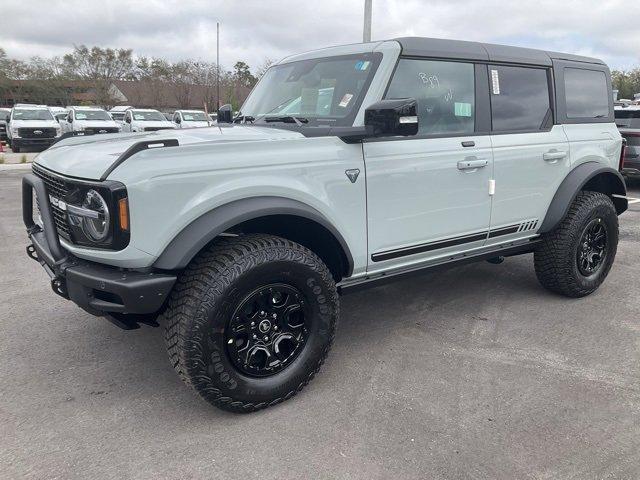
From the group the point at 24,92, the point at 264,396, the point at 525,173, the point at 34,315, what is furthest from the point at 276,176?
the point at 24,92

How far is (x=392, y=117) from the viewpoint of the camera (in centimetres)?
270

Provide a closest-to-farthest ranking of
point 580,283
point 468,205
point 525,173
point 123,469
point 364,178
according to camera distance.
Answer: point 123,469, point 364,178, point 468,205, point 525,173, point 580,283

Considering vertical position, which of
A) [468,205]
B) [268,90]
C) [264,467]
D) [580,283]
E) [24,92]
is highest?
[24,92]

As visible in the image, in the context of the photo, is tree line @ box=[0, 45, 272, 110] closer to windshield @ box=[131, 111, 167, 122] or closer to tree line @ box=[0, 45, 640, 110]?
tree line @ box=[0, 45, 640, 110]

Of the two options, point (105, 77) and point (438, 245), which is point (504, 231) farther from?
point (105, 77)

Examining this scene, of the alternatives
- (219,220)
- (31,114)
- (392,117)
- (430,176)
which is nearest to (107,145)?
(219,220)

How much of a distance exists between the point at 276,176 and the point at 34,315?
8.30 feet

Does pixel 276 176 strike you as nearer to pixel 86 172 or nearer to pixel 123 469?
pixel 86 172

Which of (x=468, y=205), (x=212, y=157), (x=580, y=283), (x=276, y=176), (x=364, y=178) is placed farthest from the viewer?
(x=580, y=283)

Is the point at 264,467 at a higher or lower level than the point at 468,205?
lower

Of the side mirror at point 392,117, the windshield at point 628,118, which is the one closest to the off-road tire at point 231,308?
the side mirror at point 392,117

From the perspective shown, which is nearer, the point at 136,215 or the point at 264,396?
the point at 136,215

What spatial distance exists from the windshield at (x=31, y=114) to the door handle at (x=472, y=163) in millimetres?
20676

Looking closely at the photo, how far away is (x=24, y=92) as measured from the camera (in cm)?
5578
